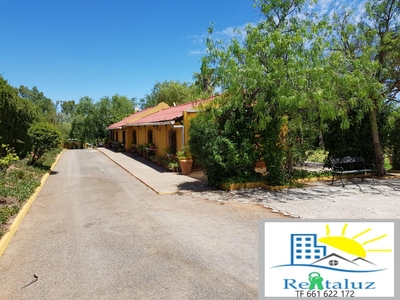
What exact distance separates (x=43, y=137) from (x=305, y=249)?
1445cm

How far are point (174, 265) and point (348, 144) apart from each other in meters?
10.2

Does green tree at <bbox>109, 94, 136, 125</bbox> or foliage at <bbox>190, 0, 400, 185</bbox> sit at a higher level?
green tree at <bbox>109, 94, 136, 125</bbox>

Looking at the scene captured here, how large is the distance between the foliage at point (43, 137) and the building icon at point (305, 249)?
1438cm

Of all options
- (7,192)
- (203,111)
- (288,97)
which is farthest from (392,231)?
(7,192)

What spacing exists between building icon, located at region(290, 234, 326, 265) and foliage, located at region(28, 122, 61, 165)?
14.4m

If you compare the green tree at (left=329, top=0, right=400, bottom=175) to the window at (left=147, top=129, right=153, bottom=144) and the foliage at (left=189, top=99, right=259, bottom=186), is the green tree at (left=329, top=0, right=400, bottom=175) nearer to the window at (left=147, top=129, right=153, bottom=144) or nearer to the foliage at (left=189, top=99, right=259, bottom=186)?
the foliage at (left=189, top=99, right=259, bottom=186)

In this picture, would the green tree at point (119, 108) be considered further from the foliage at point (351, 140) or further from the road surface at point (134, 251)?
the road surface at point (134, 251)

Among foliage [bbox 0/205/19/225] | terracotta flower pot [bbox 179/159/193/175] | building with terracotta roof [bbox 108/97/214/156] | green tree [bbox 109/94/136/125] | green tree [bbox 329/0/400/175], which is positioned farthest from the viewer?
green tree [bbox 109/94/136/125]

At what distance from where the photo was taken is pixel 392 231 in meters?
3.17

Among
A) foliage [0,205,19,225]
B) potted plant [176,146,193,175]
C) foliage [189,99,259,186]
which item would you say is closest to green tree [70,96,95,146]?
potted plant [176,146,193,175]

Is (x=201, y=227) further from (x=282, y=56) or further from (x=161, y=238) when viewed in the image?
(x=282, y=56)

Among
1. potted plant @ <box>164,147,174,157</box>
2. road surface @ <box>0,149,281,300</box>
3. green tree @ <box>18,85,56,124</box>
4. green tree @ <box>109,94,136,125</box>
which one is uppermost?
green tree @ <box>18,85,56,124</box>

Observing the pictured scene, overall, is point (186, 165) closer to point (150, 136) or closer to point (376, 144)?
point (376, 144)

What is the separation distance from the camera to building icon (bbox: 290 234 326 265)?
3.18 m
